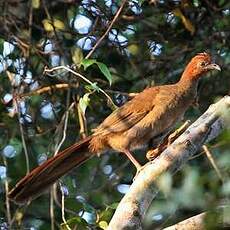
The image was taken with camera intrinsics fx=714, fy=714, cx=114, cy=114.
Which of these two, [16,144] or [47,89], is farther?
[47,89]

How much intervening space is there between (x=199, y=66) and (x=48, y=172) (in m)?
1.11

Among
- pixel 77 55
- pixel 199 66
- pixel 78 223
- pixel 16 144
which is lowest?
pixel 78 223

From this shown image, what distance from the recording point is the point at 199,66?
409cm

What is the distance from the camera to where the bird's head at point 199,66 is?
4.03 meters

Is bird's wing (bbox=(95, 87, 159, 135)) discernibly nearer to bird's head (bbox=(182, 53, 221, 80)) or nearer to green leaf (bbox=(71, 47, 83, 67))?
bird's head (bbox=(182, 53, 221, 80))

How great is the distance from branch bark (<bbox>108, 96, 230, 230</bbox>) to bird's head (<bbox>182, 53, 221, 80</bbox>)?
1255mm

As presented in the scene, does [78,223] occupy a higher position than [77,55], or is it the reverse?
[77,55]

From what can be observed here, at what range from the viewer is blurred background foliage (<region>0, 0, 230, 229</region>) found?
14.2 feet

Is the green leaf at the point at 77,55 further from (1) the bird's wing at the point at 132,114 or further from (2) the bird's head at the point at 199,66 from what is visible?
(2) the bird's head at the point at 199,66

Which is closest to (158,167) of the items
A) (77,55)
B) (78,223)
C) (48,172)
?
(78,223)

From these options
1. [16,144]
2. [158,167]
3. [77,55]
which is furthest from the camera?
[77,55]

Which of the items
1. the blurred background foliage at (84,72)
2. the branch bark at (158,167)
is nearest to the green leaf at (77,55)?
the blurred background foliage at (84,72)

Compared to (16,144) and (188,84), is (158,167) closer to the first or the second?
(188,84)

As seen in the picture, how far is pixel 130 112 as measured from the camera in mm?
4043
